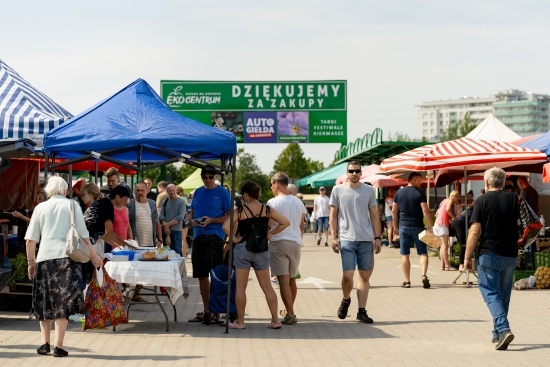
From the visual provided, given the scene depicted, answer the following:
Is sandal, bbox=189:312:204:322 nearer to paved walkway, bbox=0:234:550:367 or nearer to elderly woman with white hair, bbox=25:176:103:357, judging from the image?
paved walkway, bbox=0:234:550:367

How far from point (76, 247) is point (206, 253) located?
289cm

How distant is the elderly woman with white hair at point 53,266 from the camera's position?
33.1ft

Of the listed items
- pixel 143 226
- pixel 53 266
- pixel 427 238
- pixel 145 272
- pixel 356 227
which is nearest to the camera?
pixel 53 266

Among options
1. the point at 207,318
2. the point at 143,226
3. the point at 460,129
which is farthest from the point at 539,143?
the point at 460,129

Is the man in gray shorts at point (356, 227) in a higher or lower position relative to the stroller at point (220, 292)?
higher

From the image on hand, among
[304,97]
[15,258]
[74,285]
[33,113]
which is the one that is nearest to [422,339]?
[74,285]

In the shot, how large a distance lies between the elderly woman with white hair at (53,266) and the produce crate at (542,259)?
9726mm

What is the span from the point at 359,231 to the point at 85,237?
377 centimetres

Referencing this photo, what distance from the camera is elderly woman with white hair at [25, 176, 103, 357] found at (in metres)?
10.1

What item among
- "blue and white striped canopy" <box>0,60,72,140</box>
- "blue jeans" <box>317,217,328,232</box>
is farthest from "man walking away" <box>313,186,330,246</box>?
"blue and white striped canopy" <box>0,60,72,140</box>

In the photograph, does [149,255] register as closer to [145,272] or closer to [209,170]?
[145,272]

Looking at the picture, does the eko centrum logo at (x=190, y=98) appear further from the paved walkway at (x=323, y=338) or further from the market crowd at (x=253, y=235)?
the paved walkway at (x=323, y=338)

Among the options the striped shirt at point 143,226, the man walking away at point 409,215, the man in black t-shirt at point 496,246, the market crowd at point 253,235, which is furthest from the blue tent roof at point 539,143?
the man in black t-shirt at point 496,246

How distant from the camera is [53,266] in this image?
10.2 m
